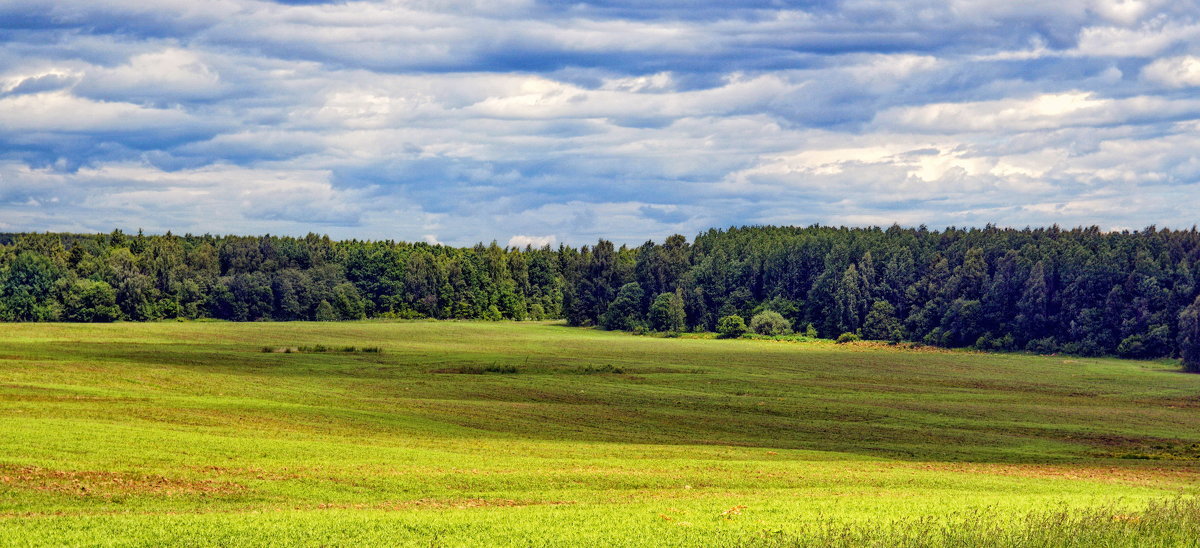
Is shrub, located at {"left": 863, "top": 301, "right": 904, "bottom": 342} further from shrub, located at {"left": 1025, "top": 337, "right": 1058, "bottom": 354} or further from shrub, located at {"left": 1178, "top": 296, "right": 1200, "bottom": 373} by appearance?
shrub, located at {"left": 1178, "top": 296, "right": 1200, "bottom": 373}

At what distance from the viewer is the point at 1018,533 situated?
27578 millimetres

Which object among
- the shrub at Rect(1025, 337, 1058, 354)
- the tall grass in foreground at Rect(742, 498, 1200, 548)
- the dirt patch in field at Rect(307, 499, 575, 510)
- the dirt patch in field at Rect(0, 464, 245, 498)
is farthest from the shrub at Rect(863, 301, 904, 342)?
the dirt patch in field at Rect(0, 464, 245, 498)

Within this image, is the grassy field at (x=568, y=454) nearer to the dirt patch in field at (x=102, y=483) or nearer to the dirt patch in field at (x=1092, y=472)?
the dirt patch in field at (x=102, y=483)

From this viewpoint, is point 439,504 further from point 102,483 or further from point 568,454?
point 568,454

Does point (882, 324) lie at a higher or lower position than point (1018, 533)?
lower

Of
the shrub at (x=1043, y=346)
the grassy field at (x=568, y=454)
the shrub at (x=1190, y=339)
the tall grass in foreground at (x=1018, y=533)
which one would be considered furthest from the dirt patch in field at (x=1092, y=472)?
the shrub at (x=1043, y=346)

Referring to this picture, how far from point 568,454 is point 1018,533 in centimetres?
2392

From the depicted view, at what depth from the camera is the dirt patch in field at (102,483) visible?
1256 inches

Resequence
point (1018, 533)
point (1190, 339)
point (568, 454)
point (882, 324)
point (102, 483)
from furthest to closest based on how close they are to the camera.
Result: 1. point (882, 324)
2. point (1190, 339)
3. point (568, 454)
4. point (102, 483)
5. point (1018, 533)

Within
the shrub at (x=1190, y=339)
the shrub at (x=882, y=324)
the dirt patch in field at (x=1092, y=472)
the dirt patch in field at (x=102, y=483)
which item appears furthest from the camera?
the shrub at (x=882, y=324)

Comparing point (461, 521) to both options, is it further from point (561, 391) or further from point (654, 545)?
point (561, 391)

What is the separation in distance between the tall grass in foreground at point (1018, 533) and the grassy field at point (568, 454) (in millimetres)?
111

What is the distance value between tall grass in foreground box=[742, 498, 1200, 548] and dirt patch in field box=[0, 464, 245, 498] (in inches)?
693

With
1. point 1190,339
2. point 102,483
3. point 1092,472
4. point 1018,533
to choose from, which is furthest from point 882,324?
point 102,483
